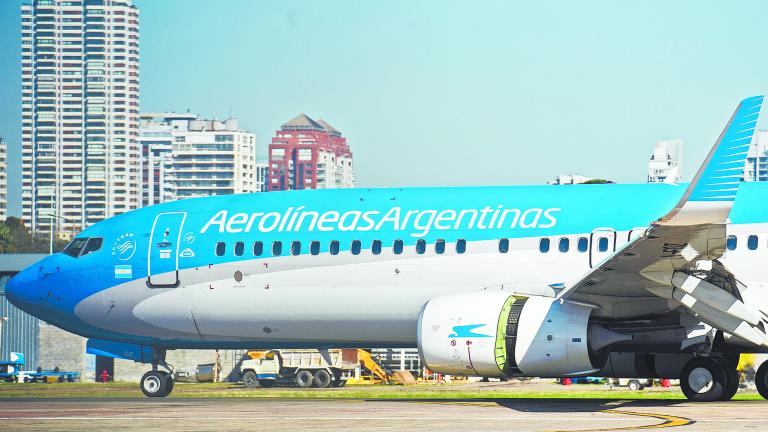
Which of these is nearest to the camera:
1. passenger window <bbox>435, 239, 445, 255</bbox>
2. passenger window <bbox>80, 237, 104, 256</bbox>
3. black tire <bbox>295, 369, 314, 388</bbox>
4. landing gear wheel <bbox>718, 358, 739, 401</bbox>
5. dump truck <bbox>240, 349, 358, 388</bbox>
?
landing gear wheel <bbox>718, 358, 739, 401</bbox>

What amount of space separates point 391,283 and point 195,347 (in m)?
4.65

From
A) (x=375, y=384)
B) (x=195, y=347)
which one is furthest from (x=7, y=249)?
(x=195, y=347)

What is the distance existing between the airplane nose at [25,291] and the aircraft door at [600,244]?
1104cm

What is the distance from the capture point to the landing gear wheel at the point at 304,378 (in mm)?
46844

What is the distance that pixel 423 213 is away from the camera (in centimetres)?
2389

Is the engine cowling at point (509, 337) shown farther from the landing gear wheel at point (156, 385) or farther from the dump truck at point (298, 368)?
the dump truck at point (298, 368)

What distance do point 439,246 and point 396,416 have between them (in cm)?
487

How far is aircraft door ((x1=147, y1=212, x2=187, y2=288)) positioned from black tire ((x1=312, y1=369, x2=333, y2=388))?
2251 centimetres

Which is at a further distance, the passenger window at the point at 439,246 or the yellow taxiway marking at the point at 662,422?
the passenger window at the point at 439,246

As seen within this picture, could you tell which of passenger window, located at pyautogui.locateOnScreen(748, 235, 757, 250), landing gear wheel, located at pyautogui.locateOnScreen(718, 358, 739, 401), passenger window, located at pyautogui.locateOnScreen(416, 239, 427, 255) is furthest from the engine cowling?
passenger window, located at pyautogui.locateOnScreen(748, 235, 757, 250)

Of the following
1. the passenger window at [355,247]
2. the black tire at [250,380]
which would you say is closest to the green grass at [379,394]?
the passenger window at [355,247]

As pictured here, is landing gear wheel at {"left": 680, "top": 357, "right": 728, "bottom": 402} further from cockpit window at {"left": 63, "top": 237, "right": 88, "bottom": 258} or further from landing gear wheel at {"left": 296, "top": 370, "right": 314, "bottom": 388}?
landing gear wheel at {"left": 296, "top": 370, "right": 314, "bottom": 388}

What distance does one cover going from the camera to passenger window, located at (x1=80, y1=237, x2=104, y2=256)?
26016 mm

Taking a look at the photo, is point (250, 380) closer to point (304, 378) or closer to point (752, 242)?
point (304, 378)
